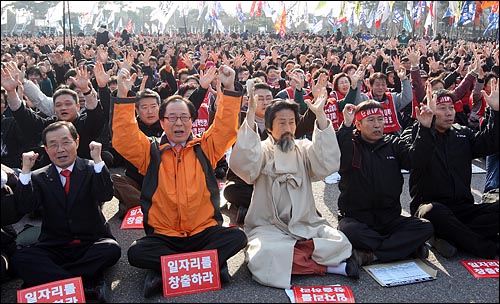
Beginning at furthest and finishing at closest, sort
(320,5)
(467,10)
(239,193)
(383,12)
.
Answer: (383,12), (467,10), (320,5), (239,193)

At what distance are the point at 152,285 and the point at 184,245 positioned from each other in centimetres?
44

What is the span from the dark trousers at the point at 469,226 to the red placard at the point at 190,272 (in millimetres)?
2011

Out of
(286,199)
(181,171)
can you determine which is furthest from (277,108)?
(181,171)

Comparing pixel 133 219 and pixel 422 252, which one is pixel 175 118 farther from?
pixel 422 252

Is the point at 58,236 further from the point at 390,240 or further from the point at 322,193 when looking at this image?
the point at 322,193

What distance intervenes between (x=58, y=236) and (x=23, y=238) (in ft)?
2.46

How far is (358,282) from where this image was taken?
11.5 feet

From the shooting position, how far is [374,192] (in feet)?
13.0

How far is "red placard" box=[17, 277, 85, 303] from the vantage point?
3020 millimetres

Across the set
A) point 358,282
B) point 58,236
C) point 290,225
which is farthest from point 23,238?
point 358,282

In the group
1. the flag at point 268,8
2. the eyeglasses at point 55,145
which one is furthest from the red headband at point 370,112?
the flag at point 268,8

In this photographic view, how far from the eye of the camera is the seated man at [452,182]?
3.95 meters

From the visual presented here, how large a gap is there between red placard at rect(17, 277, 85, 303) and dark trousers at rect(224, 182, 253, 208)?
2.13 meters

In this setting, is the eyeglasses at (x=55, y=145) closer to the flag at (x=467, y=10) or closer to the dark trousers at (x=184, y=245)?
the dark trousers at (x=184, y=245)
